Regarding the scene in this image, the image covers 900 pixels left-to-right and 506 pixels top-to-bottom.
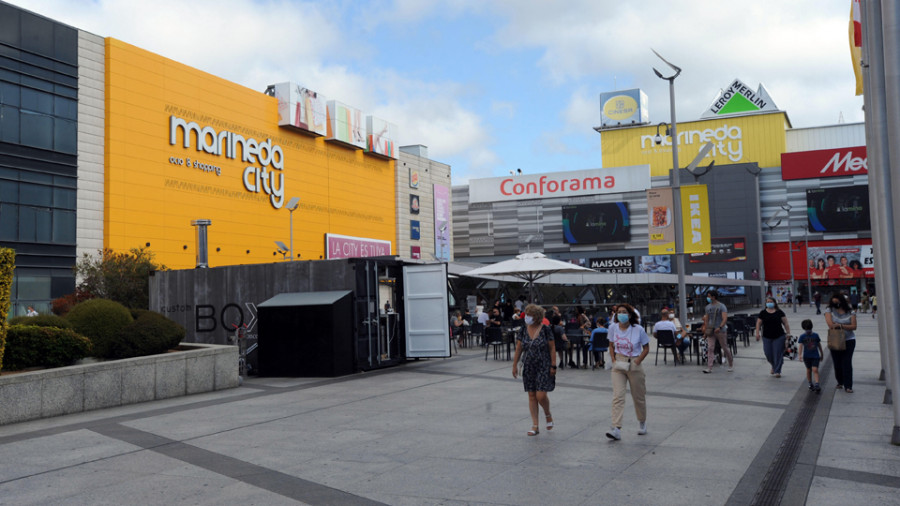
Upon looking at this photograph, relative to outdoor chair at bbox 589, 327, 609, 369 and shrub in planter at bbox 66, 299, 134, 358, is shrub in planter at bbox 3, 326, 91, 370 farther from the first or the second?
outdoor chair at bbox 589, 327, 609, 369

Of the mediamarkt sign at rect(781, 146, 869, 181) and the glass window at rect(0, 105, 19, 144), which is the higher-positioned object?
the mediamarkt sign at rect(781, 146, 869, 181)

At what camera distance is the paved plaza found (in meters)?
5.85

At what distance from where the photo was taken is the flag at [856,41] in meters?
10.1

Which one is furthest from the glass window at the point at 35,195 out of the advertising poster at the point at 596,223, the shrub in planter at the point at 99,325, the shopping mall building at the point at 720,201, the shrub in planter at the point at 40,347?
the advertising poster at the point at 596,223

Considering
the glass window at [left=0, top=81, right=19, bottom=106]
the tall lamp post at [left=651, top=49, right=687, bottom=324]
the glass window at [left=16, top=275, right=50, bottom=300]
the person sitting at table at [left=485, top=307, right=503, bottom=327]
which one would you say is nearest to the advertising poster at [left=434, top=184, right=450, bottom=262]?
the glass window at [left=16, top=275, right=50, bottom=300]

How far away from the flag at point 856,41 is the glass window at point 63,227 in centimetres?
3306

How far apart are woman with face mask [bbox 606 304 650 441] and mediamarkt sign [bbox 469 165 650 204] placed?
78415mm

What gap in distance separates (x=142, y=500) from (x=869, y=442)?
7.24m

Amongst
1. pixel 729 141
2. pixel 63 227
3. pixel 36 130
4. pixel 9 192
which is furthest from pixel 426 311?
pixel 729 141

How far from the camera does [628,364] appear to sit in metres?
8.20

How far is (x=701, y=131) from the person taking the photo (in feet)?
293

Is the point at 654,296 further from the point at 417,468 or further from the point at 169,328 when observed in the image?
the point at 417,468

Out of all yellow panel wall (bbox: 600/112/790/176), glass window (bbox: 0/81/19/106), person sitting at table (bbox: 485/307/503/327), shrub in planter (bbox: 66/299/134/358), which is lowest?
person sitting at table (bbox: 485/307/503/327)

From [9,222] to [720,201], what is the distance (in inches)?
2983
